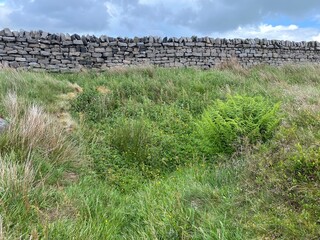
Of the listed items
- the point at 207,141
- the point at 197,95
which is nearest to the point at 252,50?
the point at 197,95

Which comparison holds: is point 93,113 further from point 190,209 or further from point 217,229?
point 217,229

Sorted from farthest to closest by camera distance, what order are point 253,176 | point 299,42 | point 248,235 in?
point 299,42 < point 253,176 < point 248,235

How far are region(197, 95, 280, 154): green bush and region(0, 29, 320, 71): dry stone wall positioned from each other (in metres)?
8.03

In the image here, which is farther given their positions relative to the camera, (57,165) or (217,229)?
(57,165)

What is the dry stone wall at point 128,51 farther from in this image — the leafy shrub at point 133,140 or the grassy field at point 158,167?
the leafy shrub at point 133,140

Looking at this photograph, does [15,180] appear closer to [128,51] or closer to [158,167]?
[158,167]

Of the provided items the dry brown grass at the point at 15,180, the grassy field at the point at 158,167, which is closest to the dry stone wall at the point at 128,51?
the grassy field at the point at 158,167

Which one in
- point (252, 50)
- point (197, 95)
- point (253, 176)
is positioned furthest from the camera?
point (252, 50)

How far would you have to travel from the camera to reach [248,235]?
3039mm

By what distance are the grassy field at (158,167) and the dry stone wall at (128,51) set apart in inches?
152

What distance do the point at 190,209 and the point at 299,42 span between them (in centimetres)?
1631

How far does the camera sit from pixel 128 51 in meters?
14.0

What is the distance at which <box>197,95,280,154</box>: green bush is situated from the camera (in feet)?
18.1

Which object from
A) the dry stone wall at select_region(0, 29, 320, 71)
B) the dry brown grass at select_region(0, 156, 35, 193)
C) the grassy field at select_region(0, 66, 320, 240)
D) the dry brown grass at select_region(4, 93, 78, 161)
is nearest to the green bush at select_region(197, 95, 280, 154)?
the grassy field at select_region(0, 66, 320, 240)
